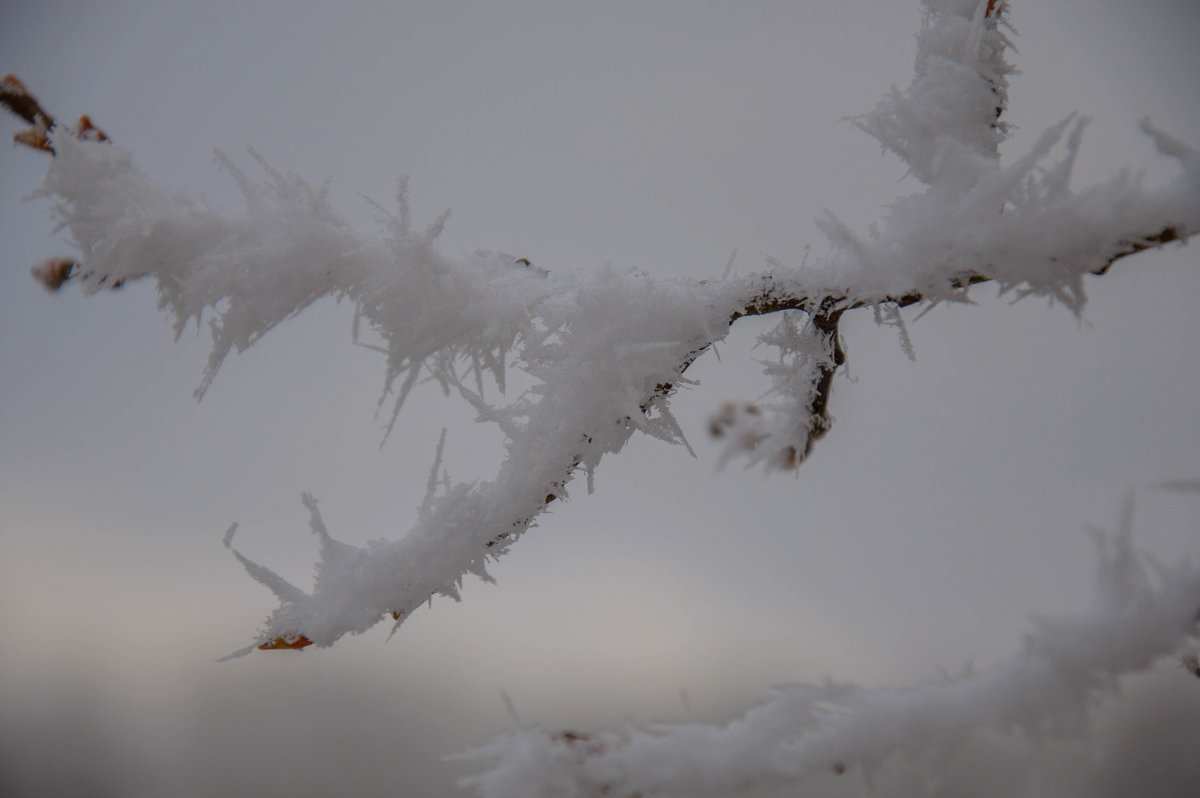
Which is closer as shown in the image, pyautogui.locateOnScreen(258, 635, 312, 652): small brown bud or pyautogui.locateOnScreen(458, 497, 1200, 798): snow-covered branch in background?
pyautogui.locateOnScreen(458, 497, 1200, 798): snow-covered branch in background

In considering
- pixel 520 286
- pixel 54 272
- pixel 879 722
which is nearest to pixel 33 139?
pixel 54 272

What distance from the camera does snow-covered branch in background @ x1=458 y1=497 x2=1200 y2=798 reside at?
1.49 ft

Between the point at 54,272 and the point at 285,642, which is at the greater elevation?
the point at 54,272

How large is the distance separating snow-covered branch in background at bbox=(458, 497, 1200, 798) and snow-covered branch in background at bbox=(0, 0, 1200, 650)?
182 millimetres

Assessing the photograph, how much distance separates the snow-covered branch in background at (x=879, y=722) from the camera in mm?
454

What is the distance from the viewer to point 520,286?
2.04 ft

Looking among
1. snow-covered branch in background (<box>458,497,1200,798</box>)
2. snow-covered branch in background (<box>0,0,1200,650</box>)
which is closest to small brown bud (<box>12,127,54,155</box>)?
snow-covered branch in background (<box>0,0,1200,650</box>)

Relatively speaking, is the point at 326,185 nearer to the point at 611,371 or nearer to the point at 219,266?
the point at 219,266

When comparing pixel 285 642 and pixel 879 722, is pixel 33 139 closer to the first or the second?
pixel 285 642

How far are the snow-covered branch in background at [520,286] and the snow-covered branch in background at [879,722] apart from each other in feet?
0.60

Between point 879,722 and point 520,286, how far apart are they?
48 centimetres

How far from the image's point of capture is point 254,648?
0.60 m

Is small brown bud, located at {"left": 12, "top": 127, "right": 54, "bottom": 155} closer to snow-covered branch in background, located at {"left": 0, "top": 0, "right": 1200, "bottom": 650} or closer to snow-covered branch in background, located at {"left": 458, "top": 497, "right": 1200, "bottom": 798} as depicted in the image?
snow-covered branch in background, located at {"left": 0, "top": 0, "right": 1200, "bottom": 650}

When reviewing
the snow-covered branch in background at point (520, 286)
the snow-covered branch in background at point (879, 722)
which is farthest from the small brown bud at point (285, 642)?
the snow-covered branch in background at point (879, 722)
